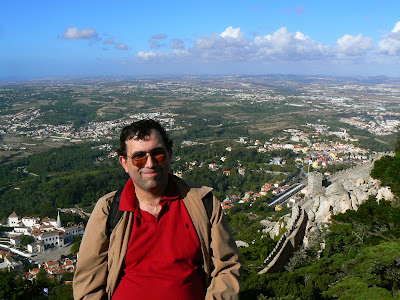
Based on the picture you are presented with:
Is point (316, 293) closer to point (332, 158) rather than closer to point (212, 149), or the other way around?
point (332, 158)

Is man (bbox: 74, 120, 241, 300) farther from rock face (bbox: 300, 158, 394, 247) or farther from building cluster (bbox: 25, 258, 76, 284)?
building cluster (bbox: 25, 258, 76, 284)

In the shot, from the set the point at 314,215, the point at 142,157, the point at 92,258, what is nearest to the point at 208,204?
the point at 142,157

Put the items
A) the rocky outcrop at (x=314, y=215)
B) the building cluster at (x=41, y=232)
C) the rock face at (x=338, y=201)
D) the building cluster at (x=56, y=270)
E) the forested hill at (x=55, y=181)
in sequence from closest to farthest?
the rocky outcrop at (x=314, y=215), the rock face at (x=338, y=201), the building cluster at (x=56, y=270), the building cluster at (x=41, y=232), the forested hill at (x=55, y=181)

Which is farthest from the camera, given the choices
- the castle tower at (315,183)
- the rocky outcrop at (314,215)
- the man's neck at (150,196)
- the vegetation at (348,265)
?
the castle tower at (315,183)

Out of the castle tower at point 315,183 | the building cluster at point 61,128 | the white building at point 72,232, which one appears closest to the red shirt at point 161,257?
the castle tower at point 315,183

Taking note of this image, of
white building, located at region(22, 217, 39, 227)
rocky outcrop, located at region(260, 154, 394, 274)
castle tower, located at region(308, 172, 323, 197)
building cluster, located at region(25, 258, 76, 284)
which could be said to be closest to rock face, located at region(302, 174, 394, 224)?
rocky outcrop, located at region(260, 154, 394, 274)

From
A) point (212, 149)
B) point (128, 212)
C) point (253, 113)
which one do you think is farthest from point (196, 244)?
point (253, 113)

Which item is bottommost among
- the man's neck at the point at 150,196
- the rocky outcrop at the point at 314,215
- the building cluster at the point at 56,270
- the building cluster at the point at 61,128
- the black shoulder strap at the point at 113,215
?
the building cluster at the point at 56,270

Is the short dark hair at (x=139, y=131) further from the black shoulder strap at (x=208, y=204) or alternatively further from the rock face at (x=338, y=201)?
the rock face at (x=338, y=201)
